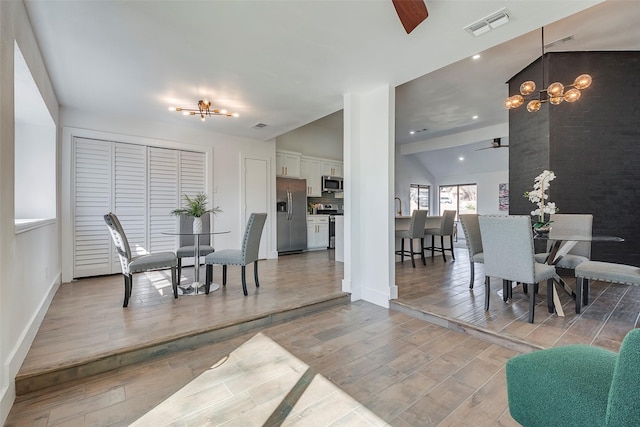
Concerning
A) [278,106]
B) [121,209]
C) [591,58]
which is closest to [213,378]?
[278,106]

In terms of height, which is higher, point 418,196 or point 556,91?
point 556,91

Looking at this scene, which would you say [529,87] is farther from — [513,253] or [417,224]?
[417,224]

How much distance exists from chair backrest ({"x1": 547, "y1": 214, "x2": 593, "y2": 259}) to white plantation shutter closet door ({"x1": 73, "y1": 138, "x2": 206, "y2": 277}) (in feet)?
17.6

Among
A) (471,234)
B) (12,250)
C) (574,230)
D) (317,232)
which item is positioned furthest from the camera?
(317,232)

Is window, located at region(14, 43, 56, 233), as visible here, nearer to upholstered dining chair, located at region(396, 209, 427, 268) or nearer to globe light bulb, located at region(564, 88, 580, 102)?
upholstered dining chair, located at region(396, 209, 427, 268)

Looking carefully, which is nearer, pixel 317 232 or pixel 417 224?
pixel 417 224

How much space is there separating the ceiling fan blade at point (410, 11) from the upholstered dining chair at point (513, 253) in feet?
5.80

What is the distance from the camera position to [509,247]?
2.66 meters

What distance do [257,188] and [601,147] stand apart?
5501 mm

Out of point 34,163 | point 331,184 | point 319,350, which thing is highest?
point 331,184

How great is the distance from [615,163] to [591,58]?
4.82 ft

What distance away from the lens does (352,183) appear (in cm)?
Result: 358

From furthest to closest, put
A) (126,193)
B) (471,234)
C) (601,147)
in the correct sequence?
(126,193)
(601,147)
(471,234)

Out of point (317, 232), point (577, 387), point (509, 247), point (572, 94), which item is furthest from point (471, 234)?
point (317, 232)
